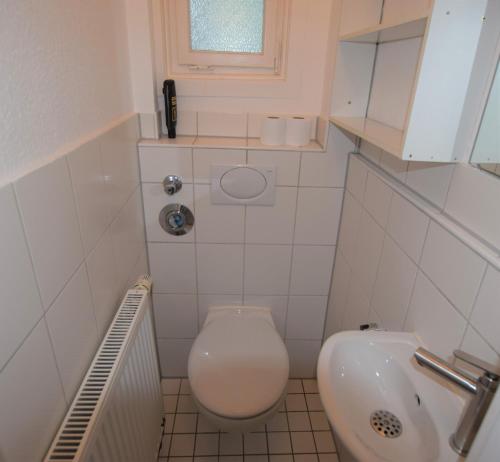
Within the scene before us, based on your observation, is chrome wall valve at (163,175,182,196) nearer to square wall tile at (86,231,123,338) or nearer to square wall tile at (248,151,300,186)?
square wall tile at (248,151,300,186)

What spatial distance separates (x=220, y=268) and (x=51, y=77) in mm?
1061

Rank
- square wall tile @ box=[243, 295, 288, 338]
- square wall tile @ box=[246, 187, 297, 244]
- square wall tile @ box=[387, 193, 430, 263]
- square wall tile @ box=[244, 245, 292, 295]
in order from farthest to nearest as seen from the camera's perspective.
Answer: square wall tile @ box=[243, 295, 288, 338] < square wall tile @ box=[244, 245, 292, 295] < square wall tile @ box=[246, 187, 297, 244] < square wall tile @ box=[387, 193, 430, 263]

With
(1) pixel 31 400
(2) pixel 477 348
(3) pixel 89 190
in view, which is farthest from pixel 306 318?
(1) pixel 31 400

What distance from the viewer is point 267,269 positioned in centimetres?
168

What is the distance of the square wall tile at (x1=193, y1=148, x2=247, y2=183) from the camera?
56.5 inches

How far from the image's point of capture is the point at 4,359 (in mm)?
577

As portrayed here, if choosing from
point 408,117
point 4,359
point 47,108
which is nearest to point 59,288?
point 4,359

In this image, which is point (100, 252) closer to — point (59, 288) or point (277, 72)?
point (59, 288)

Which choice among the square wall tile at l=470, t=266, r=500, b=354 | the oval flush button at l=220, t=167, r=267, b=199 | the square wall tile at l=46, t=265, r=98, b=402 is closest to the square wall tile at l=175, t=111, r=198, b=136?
the oval flush button at l=220, t=167, r=267, b=199

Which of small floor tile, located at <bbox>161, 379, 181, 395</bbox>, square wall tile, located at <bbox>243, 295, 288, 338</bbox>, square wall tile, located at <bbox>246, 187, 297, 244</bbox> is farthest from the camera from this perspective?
small floor tile, located at <bbox>161, 379, 181, 395</bbox>

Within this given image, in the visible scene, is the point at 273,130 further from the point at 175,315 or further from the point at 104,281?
the point at 175,315

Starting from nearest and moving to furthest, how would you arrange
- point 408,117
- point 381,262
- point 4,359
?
point 4,359 < point 408,117 < point 381,262

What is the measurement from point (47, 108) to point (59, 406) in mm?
620

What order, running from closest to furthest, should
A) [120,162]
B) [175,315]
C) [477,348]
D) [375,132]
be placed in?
[477,348], [375,132], [120,162], [175,315]
